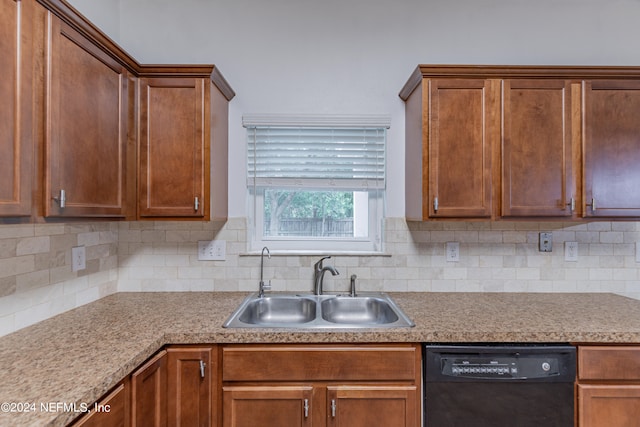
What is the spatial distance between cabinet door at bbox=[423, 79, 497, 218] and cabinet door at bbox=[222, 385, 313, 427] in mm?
1120

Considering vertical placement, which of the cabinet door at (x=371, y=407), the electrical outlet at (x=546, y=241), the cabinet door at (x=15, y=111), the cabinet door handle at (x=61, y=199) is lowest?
the cabinet door at (x=371, y=407)

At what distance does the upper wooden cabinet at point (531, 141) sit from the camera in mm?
1741

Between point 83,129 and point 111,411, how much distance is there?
1.04m

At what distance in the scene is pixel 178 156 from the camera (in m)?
1.75

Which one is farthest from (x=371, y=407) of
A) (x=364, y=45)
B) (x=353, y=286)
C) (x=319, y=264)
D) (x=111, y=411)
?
(x=364, y=45)

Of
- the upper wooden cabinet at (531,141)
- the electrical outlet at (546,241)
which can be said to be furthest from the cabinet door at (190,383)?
the electrical outlet at (546,241)

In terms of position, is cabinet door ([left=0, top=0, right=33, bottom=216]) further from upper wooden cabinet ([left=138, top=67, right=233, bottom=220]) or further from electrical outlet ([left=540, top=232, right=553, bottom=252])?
electrical outlet ([left=540, top=232, right=553, bottom=252])

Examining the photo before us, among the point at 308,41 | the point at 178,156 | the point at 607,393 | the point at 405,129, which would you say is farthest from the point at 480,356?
the point at 308,41

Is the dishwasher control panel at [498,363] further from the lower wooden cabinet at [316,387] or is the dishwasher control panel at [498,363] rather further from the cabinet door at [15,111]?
the cabinet door at [15,111]

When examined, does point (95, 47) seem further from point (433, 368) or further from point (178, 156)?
point (433, 368)

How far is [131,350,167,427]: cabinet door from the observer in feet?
3.85

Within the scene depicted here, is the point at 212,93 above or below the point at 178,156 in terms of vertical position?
above

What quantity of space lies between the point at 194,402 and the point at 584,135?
222 centimetres

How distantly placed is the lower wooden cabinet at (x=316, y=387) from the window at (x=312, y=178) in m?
0.87
